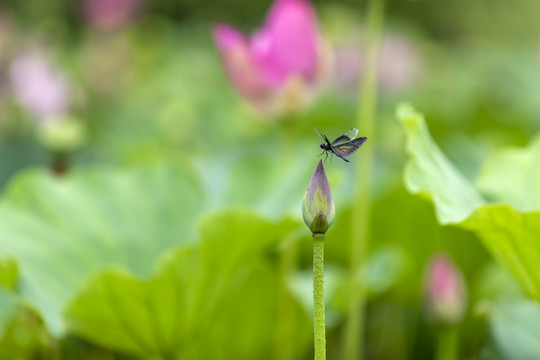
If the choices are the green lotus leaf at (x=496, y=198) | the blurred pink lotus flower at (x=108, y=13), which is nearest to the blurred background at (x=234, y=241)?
the green lotus leaf at (x=496, y=198)

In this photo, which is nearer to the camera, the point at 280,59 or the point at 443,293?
the point at 443,293

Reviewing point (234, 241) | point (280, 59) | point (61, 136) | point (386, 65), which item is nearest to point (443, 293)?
point (234, 241)

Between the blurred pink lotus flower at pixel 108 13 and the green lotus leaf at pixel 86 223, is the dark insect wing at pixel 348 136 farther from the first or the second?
Answer: the blurred pink lotus flower at pixel 108 13

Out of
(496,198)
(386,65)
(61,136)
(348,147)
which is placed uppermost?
(386,65)

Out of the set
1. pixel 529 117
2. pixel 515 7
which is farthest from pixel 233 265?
pixel 515 7

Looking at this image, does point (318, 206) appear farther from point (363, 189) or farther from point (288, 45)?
point (288, 45)

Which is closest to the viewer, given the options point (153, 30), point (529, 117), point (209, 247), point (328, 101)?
point (209, 247)

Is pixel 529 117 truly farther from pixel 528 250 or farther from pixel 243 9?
pixel 243 9

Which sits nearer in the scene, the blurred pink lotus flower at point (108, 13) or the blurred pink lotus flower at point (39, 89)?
the blurred pink lotus flower at point (39, 89)
